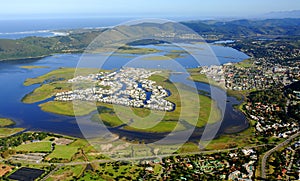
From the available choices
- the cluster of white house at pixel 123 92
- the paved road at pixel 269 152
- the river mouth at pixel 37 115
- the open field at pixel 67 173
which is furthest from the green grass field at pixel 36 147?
the paved road at pixel 269 152

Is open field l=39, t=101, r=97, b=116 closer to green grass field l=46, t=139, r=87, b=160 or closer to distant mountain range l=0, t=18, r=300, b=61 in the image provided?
green grass field l=46, t=139, r=87, b=160

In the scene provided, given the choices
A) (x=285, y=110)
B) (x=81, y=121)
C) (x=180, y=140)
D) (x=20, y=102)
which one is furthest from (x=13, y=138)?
(x=285, y=110)

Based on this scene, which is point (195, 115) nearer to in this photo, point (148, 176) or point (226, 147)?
point (226, 147)

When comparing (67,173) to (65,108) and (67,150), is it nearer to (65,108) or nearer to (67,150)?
(67,150)

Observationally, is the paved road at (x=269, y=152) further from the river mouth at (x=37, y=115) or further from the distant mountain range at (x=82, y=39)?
the distant mountain range at (x=82, y=39)

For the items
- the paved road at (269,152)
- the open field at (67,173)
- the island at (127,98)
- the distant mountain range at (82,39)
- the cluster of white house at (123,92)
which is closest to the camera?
the open field at (67,173)

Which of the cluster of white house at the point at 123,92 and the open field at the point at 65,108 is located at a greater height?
the cluster of white house at the point at 123,92

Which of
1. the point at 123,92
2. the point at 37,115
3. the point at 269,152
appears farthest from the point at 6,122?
the point at 269,152
